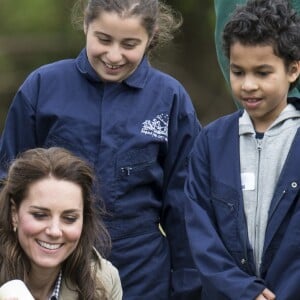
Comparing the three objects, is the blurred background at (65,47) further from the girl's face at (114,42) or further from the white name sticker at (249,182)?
the white name sticker at (249,182)

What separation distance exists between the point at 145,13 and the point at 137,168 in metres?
0.54

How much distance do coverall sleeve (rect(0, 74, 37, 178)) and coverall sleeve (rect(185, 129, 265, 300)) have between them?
2.05ft

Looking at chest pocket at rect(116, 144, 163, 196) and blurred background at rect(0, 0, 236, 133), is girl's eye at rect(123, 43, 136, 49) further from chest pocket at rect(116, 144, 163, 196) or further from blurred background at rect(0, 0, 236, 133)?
blurred background at rect(0, 0, 236, 133)

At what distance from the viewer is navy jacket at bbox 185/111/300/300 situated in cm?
551

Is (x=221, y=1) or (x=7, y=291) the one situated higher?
(x=221, y=1)

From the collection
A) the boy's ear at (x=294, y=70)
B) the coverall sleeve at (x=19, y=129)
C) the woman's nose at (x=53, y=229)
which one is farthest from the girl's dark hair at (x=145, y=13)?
the woman's nose at (x=53, y=229)

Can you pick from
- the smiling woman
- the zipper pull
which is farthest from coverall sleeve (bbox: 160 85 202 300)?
the smiling woman

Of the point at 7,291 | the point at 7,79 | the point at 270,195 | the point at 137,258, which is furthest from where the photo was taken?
the point at 7,79

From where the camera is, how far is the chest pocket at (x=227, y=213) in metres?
5.59

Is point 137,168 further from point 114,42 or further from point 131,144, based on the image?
point 114,42

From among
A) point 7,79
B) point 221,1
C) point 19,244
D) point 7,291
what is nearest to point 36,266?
point 19,244

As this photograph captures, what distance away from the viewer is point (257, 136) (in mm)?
5664

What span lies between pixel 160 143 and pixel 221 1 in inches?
25.4

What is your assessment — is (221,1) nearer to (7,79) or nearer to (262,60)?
(262,60)
